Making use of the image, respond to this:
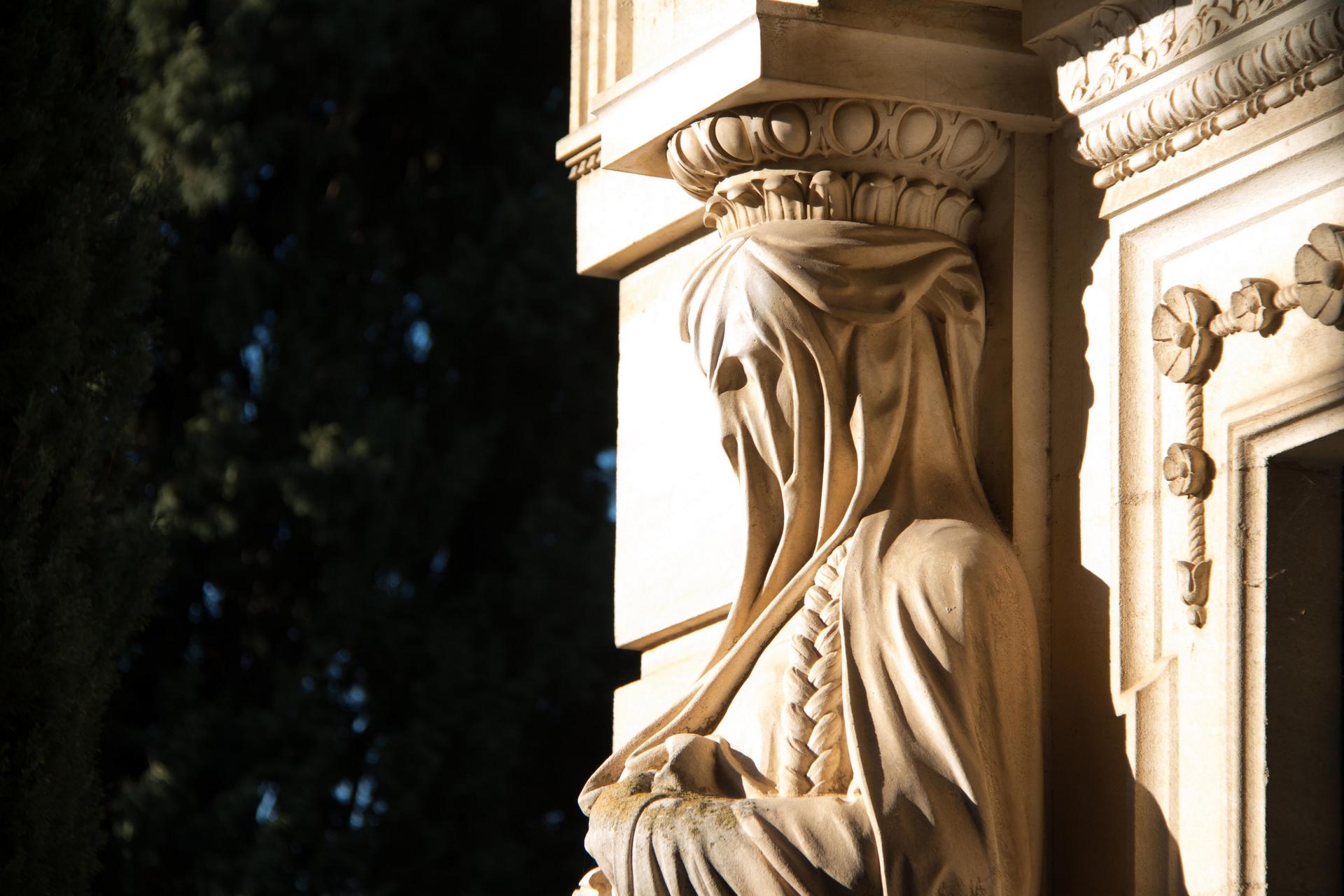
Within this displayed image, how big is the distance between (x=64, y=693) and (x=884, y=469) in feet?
11.2

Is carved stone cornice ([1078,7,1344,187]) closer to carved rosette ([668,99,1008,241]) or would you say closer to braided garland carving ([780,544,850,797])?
carved rosette ([668,99,1008,241])

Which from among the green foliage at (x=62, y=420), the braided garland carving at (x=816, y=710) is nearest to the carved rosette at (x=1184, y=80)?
the braided garland carving at (x=816, y=710)

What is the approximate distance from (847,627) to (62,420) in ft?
12.2

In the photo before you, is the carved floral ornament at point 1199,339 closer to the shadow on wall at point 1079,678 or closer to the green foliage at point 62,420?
the shadow on wall at point 1079,678

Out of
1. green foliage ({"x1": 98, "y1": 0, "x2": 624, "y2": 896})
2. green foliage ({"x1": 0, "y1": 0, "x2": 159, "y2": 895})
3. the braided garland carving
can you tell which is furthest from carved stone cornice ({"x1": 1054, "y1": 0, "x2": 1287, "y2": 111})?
green foliage ({"x1": 98, "y1": 0, "x2": 624, "y2": 896})

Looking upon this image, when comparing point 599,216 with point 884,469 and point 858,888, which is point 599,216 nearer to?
point 884,469

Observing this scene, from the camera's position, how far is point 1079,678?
301 centimetres

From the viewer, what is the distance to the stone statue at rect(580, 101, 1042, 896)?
2826 mm

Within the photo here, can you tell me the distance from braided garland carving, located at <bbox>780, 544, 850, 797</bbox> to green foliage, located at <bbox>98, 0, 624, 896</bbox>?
25.4 ft

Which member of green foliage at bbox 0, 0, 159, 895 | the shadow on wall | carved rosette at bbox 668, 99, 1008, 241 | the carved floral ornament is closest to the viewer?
the carved floral ornament

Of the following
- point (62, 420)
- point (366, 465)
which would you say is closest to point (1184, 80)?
point (62, 420)

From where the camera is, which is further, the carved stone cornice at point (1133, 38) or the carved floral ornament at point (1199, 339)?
the carved stone cornice at point (1133, 38)

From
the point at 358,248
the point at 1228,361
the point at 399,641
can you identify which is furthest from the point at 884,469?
the point at 358,248

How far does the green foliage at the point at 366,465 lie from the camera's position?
11.0 m
